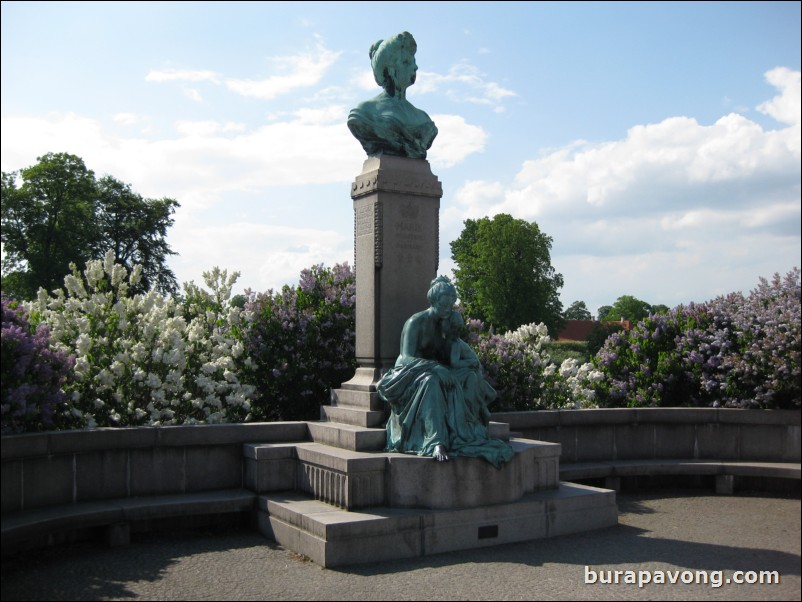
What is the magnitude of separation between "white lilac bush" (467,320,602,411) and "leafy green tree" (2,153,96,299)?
27641mm

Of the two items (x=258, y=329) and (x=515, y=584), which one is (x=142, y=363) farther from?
(x=515, y=584)

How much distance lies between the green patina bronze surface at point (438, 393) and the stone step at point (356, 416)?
156mm

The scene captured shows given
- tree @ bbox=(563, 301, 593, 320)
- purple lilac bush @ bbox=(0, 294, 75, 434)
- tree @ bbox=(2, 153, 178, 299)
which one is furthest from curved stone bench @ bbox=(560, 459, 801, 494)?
tree @ bbox=(563, 301, 593, 320)

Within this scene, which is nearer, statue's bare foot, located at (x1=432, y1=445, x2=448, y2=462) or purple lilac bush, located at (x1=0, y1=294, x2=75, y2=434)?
statue's bare foot, located at (x1=432, y1=445, x2=448, y2=462)

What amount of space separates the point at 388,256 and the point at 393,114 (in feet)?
5.40

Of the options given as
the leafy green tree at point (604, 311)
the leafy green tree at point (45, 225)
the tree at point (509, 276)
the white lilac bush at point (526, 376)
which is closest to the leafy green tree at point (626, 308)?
the leafy green tree at point (604, 311)

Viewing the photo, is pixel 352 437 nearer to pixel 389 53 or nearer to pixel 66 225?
pixel 389 53

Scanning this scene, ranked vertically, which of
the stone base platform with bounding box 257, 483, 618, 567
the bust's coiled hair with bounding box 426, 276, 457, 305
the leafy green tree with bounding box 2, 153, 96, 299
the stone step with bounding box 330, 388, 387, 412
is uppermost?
the leafy green tree with bounding box 2, 153, 96, 299

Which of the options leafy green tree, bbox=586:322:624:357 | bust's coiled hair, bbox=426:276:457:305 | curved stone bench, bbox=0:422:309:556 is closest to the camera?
curved stone bench, bbox=0:422:309:556

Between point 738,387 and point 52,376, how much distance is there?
26.2 feet

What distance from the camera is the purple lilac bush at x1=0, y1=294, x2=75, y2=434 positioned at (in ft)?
24.2

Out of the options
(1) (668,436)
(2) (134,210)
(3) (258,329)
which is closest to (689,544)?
(1) (668,436)

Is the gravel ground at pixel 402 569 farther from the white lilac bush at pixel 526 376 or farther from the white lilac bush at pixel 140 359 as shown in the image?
the white lilac bush at pixel 526 376

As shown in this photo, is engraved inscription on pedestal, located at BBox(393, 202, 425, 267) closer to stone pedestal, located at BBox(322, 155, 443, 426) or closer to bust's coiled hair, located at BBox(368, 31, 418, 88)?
stone pedestal, located at BBox(322, 155, 443, 426)
